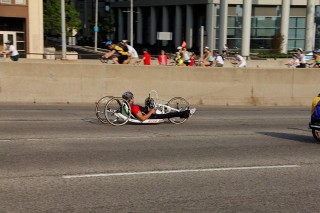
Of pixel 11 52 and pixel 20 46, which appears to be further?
pixel 20 46

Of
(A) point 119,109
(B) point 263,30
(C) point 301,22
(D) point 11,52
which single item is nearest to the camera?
(A) point 119,109

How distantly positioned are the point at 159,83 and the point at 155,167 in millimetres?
10930

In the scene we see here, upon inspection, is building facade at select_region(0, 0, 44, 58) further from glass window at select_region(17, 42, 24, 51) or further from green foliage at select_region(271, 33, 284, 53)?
green foliage at select_region(271, 33, 284, 53)

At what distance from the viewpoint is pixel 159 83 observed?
63.3 feet

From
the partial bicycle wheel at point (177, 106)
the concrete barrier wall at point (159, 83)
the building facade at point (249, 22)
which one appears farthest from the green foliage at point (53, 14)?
the partial bicycle wheel at point (177, 106)

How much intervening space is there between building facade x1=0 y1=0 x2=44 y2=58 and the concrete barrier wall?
966 inches

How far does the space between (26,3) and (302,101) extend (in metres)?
29.1

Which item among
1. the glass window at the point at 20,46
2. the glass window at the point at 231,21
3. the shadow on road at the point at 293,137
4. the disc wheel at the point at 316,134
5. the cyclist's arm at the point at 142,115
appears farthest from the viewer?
the glass window at the point at 231,21

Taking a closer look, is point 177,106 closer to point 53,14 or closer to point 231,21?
point 53,14

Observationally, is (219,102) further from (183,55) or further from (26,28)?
(26,28)

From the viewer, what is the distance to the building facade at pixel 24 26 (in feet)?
137

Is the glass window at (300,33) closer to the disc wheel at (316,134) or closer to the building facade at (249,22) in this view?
the building facade at (249,22)

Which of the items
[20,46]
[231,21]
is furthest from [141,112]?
[231,21]

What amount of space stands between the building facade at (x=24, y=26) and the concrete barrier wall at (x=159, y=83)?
24.5 m
